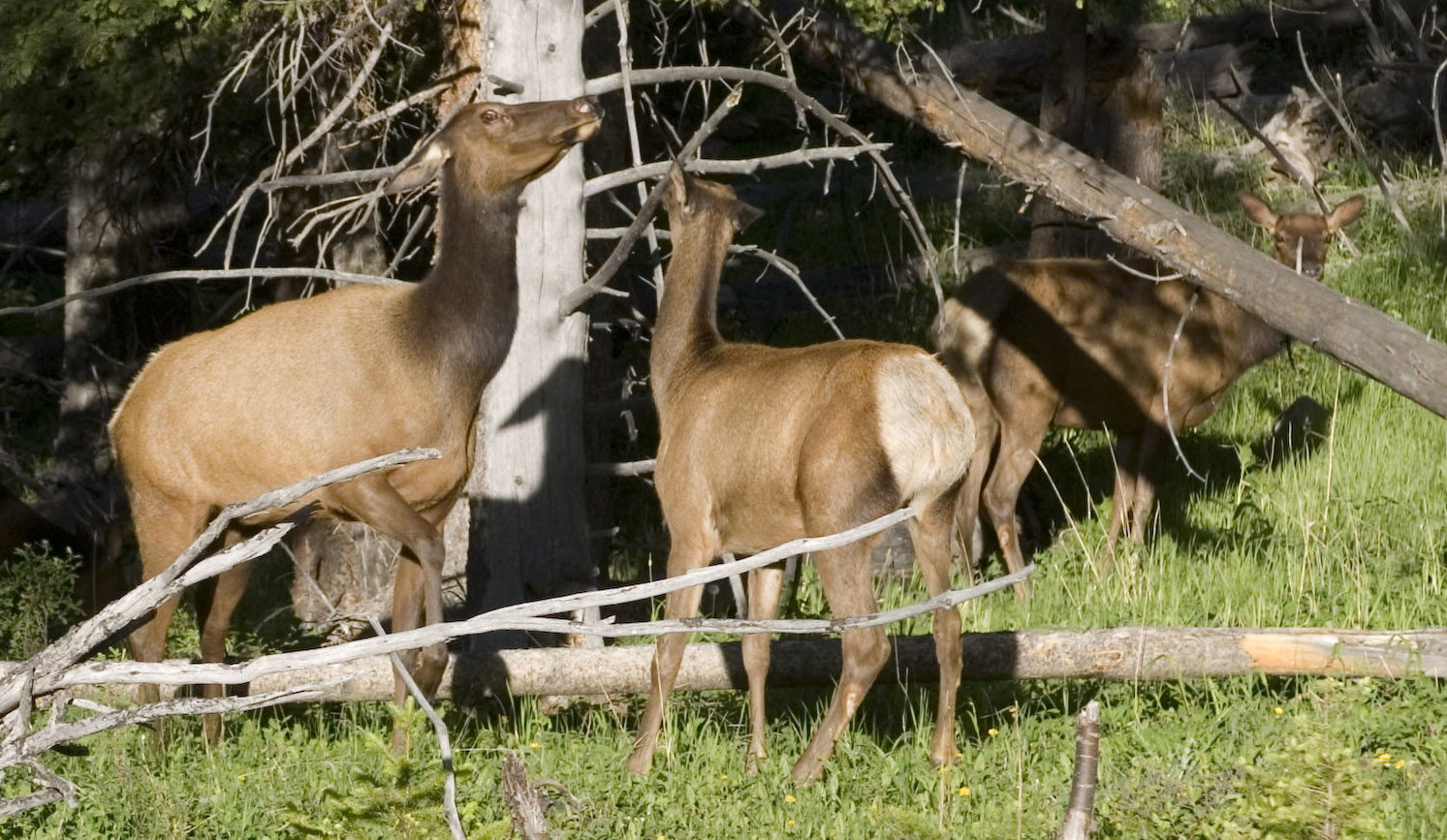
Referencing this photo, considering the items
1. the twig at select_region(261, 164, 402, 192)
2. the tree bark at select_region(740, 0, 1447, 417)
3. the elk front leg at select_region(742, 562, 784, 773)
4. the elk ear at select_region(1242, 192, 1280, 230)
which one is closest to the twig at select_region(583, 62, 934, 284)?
the tree bark at select_region(740, 0, 1447, 417)

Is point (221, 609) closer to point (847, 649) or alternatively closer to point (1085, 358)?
point (847, 649)

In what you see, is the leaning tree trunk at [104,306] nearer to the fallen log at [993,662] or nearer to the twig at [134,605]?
the fallen log at [993,662]

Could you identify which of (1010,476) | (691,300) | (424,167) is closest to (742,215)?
(691,300)

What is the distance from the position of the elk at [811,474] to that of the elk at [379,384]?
2.76 ft

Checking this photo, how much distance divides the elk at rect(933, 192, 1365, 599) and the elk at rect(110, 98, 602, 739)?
3.89m

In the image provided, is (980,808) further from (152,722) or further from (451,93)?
(451,93)

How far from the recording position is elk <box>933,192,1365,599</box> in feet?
34.8

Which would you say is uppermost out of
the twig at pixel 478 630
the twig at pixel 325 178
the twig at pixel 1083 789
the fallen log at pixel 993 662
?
the twig at pixel 325 178

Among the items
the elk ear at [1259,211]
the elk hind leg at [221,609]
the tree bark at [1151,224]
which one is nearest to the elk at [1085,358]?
the elk ear at [1259,211]

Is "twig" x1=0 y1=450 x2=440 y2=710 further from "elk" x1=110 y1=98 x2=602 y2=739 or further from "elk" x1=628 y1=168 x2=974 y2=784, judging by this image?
"elk" x1=110 y1=98 x2=602 y2=739

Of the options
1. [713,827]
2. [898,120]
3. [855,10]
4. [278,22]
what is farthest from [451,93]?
[898,120]

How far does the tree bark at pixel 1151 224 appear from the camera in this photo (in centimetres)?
683

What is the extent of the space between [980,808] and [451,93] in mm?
4832

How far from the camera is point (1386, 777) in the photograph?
236 inches
